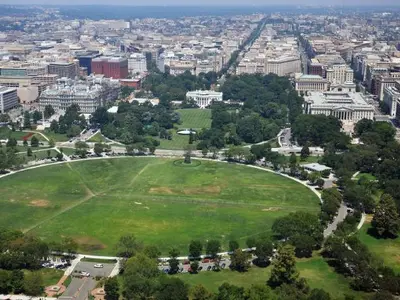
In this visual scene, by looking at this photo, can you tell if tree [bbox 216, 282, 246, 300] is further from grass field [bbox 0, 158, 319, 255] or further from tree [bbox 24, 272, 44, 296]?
tree [bbox 24, 272, 44, 296]

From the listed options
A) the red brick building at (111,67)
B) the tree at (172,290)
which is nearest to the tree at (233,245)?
the tree at (172,290)

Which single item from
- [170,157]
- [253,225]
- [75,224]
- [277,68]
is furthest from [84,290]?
[277,68]

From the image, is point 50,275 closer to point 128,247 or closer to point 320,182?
point 128,247

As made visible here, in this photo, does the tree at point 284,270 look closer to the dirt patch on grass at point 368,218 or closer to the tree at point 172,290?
the tree at point 172,290

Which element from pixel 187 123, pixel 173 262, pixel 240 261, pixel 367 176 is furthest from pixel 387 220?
pixel 187 123

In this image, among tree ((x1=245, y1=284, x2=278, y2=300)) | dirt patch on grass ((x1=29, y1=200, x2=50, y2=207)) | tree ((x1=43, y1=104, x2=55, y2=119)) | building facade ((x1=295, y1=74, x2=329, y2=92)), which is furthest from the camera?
building facade ((x1=295, y1=74, x2=329, y2=92))

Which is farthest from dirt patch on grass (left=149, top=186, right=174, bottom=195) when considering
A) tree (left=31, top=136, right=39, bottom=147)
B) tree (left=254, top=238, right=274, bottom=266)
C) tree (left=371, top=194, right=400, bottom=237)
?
tree (left=31, top=136, right=39, bottom=147)
